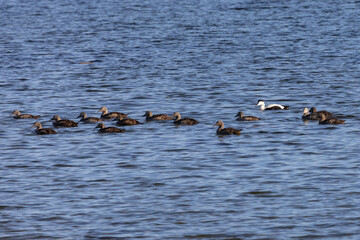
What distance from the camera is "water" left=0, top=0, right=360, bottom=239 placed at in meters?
22.3

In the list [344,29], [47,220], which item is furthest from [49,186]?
[344,29]

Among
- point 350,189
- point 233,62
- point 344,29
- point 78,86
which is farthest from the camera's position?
point 344,29

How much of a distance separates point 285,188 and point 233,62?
1104 inches

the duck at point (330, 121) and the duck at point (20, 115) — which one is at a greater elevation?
the duck at point (20, 115)

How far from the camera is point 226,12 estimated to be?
282 feet

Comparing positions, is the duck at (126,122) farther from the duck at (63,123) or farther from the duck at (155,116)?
the duck at (63,123)

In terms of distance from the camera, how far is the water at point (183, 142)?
22266 millimetres

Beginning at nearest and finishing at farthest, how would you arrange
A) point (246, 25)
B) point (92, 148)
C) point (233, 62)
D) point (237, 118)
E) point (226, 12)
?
1. point (92, 148)
2. point (237, 118)
3. point (233, 62)
4. point (246, 25)
5. point (226, 12)

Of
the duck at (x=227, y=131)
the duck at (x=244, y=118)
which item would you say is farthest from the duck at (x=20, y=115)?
the duck at (x=244, y=118)

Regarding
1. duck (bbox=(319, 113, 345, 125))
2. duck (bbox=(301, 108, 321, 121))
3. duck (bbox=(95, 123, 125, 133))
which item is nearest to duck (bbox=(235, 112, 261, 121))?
duck (bbox=(301, 108, 321, 121))

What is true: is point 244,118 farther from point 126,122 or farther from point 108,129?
point 108,129

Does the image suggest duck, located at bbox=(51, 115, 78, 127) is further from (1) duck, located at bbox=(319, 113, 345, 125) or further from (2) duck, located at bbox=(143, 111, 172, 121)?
(1) duck, located at bbox=(319, 113, 345, 125)

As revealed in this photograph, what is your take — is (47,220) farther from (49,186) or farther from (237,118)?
(237,118)

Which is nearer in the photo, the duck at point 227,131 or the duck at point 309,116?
the duck at point 227,131
